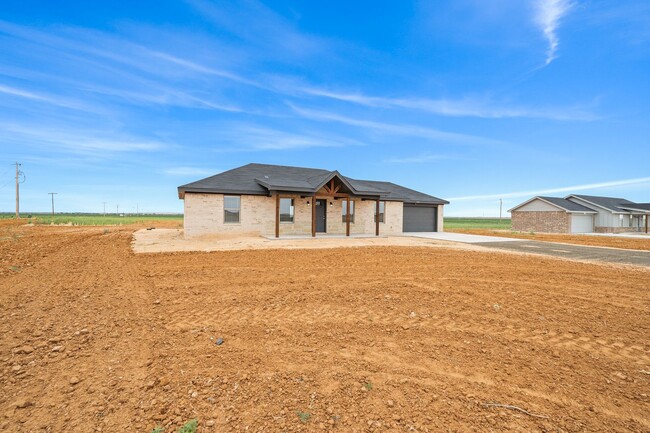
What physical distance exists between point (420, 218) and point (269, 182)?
46.4 ft

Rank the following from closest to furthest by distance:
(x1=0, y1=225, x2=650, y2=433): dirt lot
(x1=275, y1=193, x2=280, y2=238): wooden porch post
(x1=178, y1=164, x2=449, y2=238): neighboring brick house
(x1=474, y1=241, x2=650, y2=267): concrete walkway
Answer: (x1=0, y1=225, x2=650, y2=433): dirt lot, (x1=474, y1=241, x2=650, y2=267): concrete walkway, (x1=178, y1=164, x2=449, y2=238): neighboring brick house, (x1=275, y1=193, x2=280, y2=238): wooden porch post

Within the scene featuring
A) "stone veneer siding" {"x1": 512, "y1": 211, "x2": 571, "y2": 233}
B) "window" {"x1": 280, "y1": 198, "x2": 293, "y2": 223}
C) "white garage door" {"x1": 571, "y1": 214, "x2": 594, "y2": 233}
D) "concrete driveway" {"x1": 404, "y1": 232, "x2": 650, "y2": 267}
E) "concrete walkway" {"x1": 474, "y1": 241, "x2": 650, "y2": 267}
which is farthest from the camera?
"white garage door" {"x1": 571, "y1": 214, "x2": 594, "y2": 233}

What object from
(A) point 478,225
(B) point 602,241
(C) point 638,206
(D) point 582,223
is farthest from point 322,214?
(C) point 638,206

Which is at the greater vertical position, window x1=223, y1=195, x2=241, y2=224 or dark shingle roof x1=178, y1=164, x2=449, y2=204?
dark shingle roof x1=178, y1=164, x2=449, y2=204

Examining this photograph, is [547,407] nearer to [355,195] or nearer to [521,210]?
[355,195]

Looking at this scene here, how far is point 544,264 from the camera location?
9.61 meters

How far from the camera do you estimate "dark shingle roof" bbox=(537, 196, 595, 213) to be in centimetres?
3171

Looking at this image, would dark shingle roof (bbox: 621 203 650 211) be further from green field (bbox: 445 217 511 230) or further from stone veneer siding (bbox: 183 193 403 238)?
stone veneer siding (bbox: 183 193 403 238)

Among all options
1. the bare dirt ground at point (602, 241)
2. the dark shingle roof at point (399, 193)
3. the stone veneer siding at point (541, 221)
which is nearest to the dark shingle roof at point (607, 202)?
the stone veneer siding at point (541, 221)

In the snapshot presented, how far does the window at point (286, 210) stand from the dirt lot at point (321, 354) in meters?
11.2

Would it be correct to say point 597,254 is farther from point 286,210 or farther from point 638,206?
point 638,206

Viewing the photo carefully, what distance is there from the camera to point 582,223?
32.4 meters

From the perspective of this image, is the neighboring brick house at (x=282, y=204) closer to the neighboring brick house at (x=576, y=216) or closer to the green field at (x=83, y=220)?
the neighboring brick house at (x=576, y=216)

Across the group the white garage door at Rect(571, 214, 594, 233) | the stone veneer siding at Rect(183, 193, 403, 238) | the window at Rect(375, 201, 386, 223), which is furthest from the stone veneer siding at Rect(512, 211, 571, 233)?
the window at Rect(375, 201, 386, 223)
